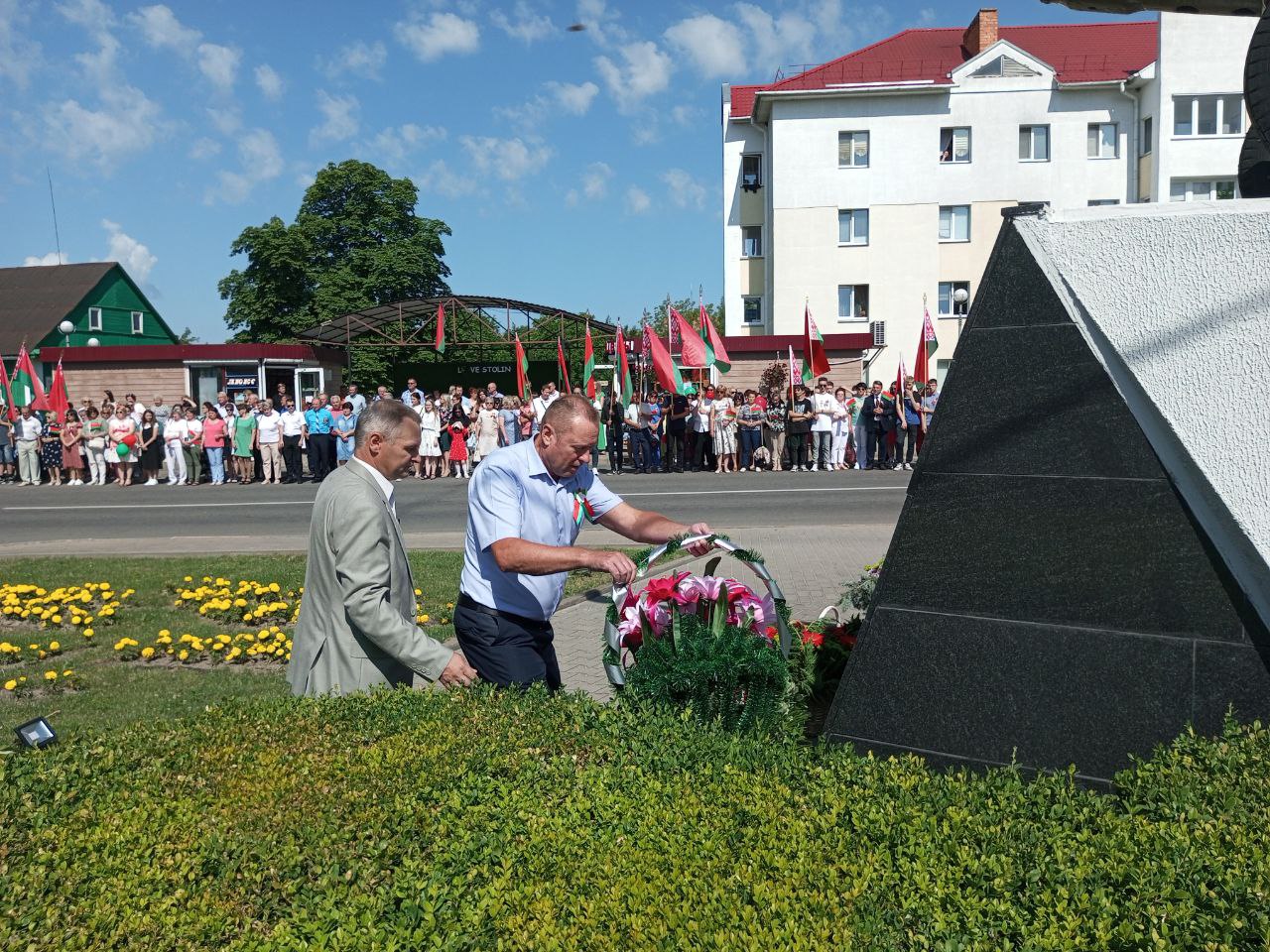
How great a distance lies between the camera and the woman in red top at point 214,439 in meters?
23.7

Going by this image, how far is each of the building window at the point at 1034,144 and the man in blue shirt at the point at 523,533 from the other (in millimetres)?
43916

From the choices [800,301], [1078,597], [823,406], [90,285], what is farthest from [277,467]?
[90,285]

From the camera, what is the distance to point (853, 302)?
145 feet

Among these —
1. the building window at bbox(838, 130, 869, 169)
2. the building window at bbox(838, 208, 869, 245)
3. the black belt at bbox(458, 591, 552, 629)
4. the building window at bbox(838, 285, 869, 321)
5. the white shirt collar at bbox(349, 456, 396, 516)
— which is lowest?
the black belt at bbox(458, 591, 552, 629)

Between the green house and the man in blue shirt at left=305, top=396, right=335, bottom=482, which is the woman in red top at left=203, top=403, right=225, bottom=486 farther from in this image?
the green house

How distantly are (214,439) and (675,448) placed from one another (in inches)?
406

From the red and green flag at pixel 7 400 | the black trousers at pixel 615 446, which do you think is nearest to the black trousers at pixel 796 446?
the black trousers at pixel 615 446

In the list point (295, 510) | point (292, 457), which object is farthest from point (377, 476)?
point (292, 457)

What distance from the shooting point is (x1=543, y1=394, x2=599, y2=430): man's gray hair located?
4152 mm

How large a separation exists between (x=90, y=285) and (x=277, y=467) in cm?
3940

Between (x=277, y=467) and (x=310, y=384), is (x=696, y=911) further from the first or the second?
(x=310, y=384)

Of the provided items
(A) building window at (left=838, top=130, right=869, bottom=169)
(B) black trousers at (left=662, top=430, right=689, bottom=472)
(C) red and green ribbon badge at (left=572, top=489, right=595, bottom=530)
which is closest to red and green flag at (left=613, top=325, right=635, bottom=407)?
(B) black trousers at (left=662, top=430, right=689, bottom=472)

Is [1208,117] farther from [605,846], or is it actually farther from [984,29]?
[605,846]

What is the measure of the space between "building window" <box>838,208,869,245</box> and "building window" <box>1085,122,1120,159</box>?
9.44 m
